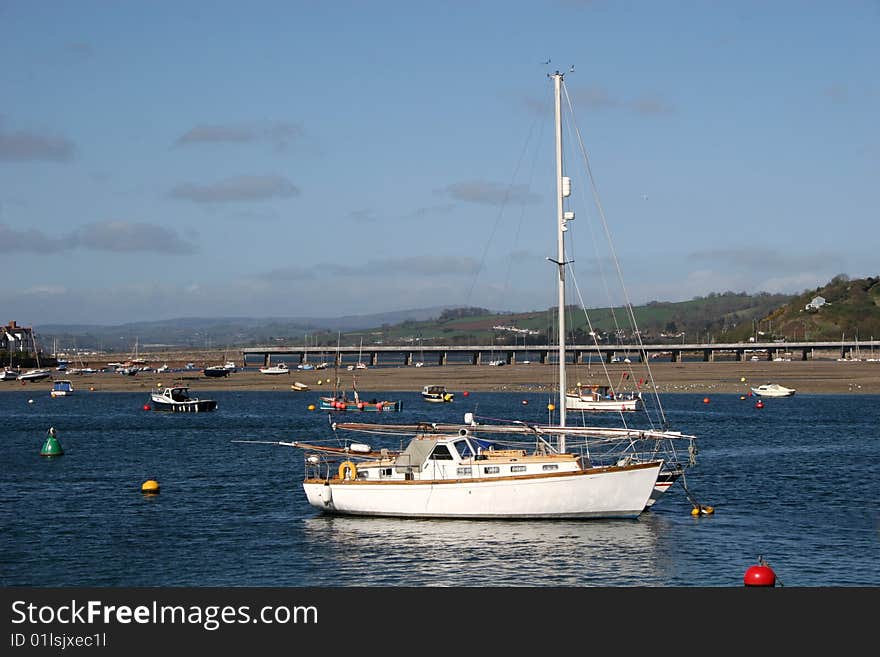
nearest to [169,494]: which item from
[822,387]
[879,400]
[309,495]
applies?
[309,495]

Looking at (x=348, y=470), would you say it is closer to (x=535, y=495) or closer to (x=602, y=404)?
(x=535, y=495)

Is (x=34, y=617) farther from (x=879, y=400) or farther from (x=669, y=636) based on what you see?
(x=879, y=400)

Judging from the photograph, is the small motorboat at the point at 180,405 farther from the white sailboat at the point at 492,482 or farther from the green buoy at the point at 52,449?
the white sailboat at the point at 492,482

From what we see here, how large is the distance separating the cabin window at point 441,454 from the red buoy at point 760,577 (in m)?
16.0

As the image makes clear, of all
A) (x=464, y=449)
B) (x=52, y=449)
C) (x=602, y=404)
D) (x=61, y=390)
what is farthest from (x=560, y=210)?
(x=61, y=390)

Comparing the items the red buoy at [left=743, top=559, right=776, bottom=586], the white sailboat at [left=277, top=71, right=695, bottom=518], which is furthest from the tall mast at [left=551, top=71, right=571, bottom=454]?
the red buoy at [left=743, top=559, right=776, bottom=586]

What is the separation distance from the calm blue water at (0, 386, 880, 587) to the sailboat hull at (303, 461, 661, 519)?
66 cm

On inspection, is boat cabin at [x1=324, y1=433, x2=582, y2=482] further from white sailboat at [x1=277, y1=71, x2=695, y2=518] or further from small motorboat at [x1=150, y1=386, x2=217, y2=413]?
small motorboat at [x1=150, y1=386, x2=217, y2=413]

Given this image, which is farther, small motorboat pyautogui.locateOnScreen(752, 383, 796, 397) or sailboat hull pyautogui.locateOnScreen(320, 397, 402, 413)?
small motorboat pyautogui.locateOnScreen(752, 383, 796, 397)

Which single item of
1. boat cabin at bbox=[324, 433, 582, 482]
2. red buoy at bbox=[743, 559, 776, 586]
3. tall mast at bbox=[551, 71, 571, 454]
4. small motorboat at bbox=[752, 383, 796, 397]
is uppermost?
tall mast at bbox=[551, 71, 571, 454]

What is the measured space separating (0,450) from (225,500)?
3691 centimetres

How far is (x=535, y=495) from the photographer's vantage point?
1953 inches

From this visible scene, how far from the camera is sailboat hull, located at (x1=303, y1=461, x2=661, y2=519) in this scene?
49562 millimetres

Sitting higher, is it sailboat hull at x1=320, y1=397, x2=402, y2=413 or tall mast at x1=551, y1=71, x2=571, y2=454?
tall mast at x1=551, y1=71, x2=571, y2=454
